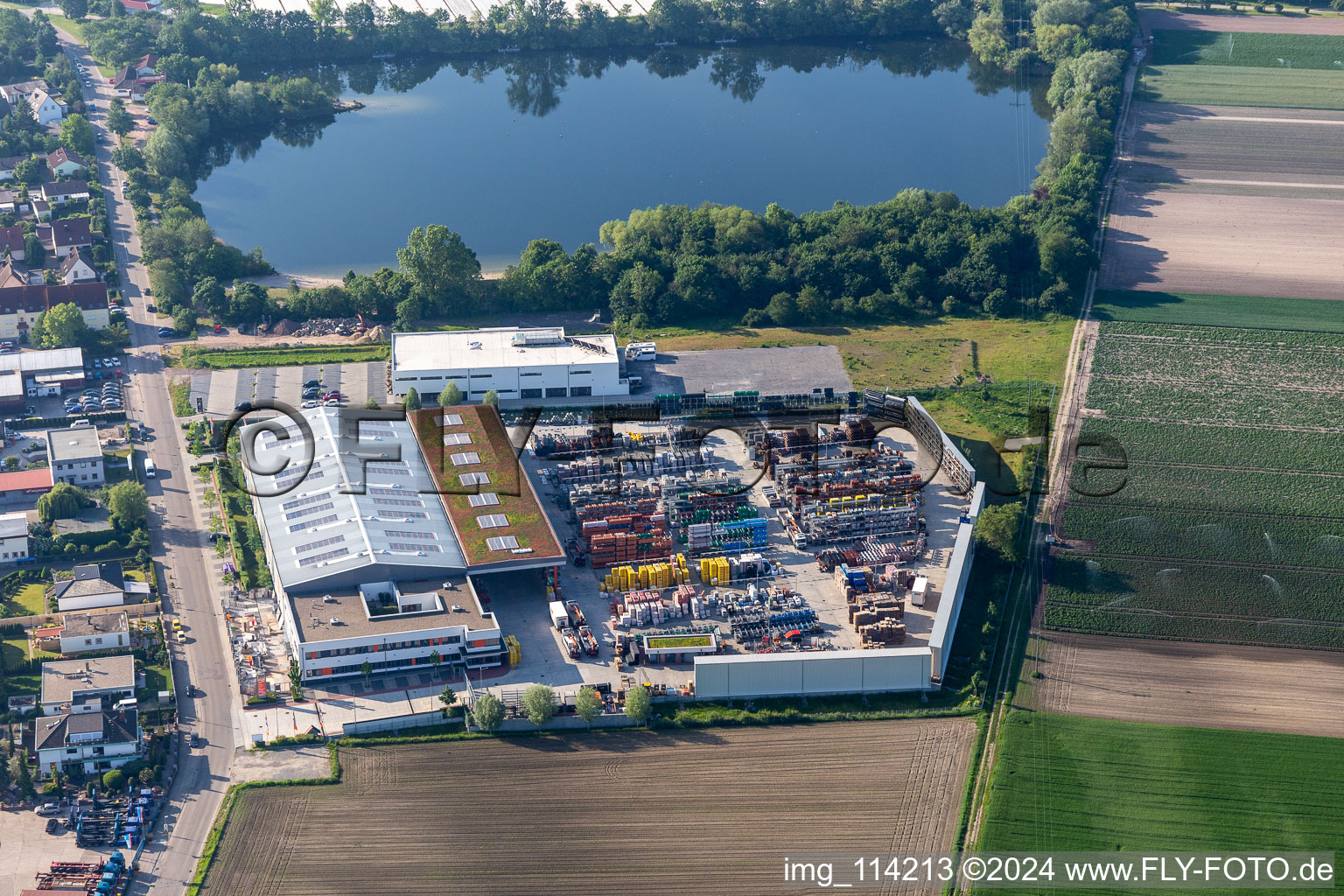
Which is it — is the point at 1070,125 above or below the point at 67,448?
above

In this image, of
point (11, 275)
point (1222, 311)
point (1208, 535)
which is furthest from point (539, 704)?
point (1222, 311)

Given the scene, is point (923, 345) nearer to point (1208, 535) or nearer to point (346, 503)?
point (1208, 535)

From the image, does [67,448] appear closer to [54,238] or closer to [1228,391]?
[54,238]

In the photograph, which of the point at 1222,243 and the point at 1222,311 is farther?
the point at 1222,243

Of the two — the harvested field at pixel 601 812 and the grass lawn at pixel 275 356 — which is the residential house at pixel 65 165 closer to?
the grass lawn at pixel 275 356

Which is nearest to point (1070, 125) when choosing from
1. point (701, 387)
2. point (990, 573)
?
point (701, 387)

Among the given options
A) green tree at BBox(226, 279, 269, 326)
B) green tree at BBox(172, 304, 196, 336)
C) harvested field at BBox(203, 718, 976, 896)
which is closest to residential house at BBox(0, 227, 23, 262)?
green tree at BBox(172, 304, 196, 336)
